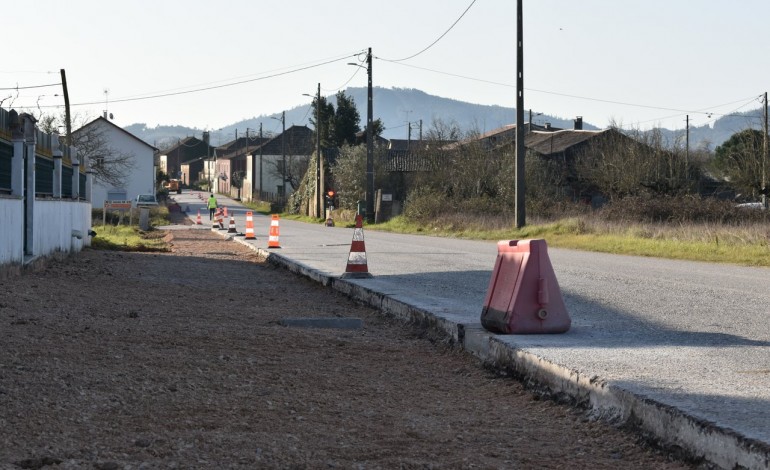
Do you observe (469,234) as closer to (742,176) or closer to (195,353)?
(742,176)

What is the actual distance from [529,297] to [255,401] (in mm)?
2821

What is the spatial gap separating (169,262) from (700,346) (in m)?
12.6

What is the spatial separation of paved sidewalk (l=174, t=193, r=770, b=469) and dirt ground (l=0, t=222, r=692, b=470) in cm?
19

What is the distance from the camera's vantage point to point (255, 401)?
5973mm

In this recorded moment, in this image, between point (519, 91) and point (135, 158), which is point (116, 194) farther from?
point (519, 91)

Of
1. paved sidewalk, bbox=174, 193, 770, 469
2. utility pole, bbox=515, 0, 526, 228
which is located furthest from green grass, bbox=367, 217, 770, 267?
paved sidewalk, bbox=174, 193, 770, 469

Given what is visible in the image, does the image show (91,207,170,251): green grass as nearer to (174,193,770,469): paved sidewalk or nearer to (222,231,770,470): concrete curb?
(174,193,770,469): paved sidewalk

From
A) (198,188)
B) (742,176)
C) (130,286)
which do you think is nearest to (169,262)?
(130,286)

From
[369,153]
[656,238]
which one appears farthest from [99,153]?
[656,238]

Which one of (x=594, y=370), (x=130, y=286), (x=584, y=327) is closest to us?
(x=594, y=370)

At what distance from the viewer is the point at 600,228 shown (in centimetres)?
3019

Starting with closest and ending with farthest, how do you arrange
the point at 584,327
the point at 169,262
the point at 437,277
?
1. the point at 584,327
2. the point at 437,277
3. the point at 169,262

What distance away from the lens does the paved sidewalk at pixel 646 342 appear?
496 centimetres

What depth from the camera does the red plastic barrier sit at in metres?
7.94
